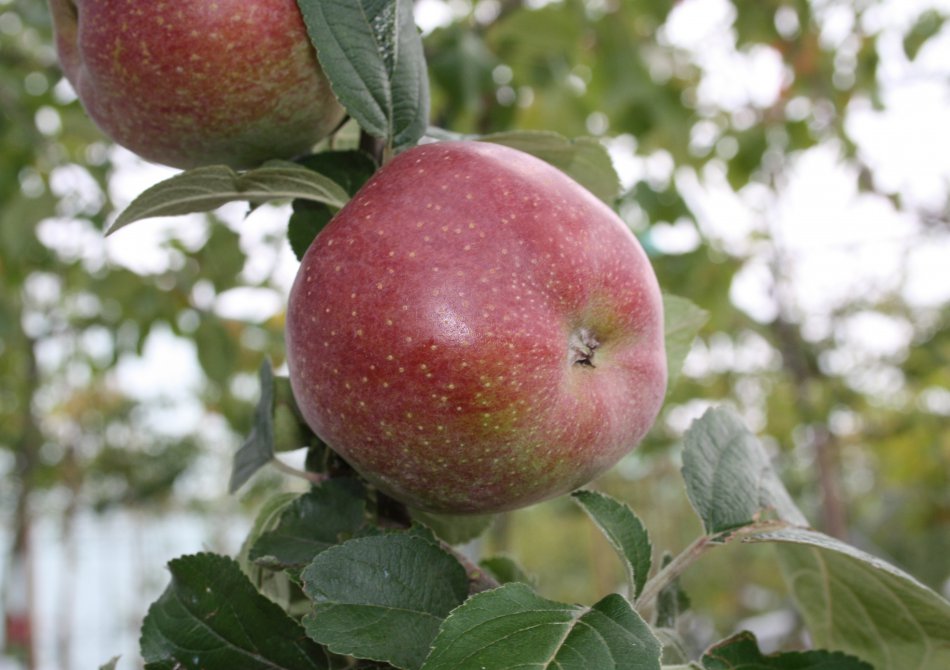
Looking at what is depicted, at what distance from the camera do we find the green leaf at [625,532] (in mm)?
501

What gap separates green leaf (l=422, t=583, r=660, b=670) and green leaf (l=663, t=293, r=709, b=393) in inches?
9.4

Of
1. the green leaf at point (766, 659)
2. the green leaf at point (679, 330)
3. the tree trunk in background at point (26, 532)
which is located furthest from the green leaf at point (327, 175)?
the tree trunk in background at point (26, 532)

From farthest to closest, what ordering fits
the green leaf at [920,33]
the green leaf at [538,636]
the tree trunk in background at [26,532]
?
the tree trunk in background at [26,532]
the green leaf at [920,33]
the green leaf at [538,636]

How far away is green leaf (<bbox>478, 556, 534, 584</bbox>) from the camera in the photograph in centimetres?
66

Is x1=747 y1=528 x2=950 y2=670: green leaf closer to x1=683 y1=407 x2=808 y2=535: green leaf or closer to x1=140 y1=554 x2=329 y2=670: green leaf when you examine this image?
x1=683 y1=407 x2=808 y2=535: green leaf

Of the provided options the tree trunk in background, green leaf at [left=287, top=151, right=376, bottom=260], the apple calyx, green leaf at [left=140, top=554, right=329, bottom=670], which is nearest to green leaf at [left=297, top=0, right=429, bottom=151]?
green leaf at [left=287, top=151, right=376, bottom=260]

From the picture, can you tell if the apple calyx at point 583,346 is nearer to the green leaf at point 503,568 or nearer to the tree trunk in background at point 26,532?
the green leaf at point 503,568

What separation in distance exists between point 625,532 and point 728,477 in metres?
0.10

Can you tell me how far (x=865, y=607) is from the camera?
0.61 m

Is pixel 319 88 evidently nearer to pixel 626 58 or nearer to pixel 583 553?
pixel 626 58

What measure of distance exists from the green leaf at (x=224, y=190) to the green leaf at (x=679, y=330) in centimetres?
26

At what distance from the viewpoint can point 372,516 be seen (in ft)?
1.86

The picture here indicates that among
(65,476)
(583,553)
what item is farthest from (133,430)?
(583,553)

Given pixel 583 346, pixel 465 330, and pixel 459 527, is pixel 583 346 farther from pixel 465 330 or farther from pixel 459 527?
pixel 459 527
